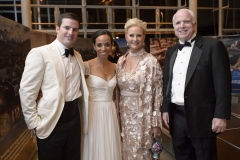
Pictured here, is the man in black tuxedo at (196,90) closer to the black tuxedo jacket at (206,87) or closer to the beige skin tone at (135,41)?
the black tuxedo jacket at (206,87)

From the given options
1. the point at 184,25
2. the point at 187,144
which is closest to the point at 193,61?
the point at 184,25

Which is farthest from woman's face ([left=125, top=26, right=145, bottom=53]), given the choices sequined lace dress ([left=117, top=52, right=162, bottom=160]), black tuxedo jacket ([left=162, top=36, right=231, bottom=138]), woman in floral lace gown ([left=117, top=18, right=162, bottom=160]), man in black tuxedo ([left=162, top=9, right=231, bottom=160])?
black tuxedo jacket ([left=162, top=36, right=231, bottom=138])

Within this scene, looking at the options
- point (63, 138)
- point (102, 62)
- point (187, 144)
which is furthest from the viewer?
point (102, 62)

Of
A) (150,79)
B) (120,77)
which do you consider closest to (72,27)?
(120,77)

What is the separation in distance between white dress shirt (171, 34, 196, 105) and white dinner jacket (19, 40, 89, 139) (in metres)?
→ 0.99

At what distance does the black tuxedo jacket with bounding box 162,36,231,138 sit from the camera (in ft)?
6.90

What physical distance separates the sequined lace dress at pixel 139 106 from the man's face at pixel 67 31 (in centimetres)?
65

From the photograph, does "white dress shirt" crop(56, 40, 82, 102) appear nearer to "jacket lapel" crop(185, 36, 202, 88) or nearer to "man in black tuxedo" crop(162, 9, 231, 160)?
"man in black tuxedo" crop(162, 9, 231, 160)

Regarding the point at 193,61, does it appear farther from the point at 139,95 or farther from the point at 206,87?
Answer: the point at 139,95

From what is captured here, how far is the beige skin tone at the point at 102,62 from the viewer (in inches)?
98.7

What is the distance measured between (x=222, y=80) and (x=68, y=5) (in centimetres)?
607

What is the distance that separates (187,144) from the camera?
2447mm

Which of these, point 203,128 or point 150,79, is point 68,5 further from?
point 203,128

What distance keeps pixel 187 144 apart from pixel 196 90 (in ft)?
1.87
